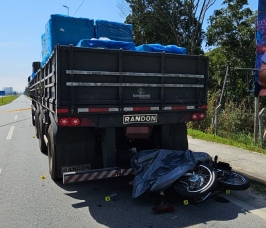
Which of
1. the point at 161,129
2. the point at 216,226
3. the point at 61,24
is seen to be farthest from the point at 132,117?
the point at 61,24

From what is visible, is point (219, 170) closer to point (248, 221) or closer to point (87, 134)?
point (248, 221)

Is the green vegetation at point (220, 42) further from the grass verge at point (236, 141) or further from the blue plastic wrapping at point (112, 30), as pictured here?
the blue plastic wrapping at point (112, 30)

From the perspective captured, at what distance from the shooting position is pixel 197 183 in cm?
392

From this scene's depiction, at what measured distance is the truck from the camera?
12.9ft

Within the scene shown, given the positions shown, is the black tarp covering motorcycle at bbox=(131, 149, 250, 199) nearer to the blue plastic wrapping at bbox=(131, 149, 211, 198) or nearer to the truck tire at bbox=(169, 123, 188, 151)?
the blue plastic wrapping at bbox=(131, 149, 211, 198)

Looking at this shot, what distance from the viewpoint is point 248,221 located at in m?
3.47

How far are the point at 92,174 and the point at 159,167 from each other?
1.06m

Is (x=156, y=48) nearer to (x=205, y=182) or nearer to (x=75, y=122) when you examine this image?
(x=75, y=122)

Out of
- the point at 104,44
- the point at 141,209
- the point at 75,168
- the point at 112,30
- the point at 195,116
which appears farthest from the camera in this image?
the point at 112,30

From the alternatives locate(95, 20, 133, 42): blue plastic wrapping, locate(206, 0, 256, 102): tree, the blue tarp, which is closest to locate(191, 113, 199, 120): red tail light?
the blue tarp

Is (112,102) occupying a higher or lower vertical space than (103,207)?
higher

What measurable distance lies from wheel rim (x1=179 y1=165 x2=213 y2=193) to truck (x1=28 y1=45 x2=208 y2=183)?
895 mm

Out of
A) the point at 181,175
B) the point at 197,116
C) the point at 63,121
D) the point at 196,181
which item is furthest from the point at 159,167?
the point at 63,121

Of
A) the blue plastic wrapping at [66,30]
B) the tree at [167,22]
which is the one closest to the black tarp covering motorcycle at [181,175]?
the blue plastic wrapping at [66,30]
